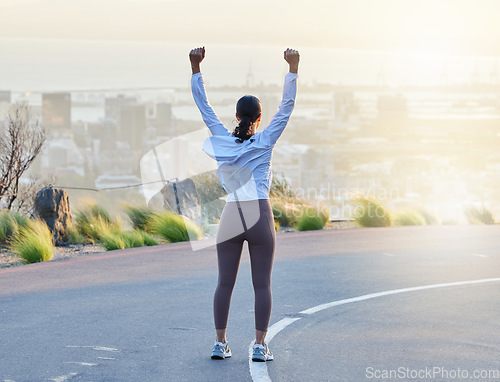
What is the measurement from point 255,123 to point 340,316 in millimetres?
2562

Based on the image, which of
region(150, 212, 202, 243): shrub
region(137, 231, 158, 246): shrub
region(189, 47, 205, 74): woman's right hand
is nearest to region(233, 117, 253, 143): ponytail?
region(189, 47, 205, 74): woman's right hand

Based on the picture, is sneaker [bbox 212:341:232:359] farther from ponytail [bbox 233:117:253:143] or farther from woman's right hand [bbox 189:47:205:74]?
woman's right hand [bbox 189:47:205:74]

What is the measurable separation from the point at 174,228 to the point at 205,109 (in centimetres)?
763

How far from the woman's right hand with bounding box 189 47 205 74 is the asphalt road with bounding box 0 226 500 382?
7.22 feet

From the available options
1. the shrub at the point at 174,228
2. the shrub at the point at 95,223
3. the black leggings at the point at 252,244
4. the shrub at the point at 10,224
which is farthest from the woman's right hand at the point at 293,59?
the shrub at the point at 10,224

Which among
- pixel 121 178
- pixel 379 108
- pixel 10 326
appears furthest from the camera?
pixel 379 108

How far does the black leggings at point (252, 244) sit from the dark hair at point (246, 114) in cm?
49

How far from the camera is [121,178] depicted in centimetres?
8444

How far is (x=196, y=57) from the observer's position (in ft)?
18.7

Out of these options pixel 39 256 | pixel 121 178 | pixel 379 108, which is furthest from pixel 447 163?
pixel 39 256

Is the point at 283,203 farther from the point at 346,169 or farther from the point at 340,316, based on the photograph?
the point at 346,169

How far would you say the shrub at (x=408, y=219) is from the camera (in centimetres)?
1694

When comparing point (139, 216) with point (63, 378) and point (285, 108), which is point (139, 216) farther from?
point (285, 108)

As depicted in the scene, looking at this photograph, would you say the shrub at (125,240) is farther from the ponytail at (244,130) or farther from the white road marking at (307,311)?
the ponytail at (244,130)
